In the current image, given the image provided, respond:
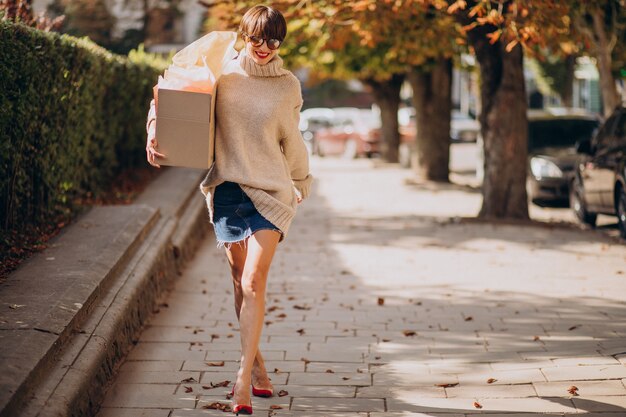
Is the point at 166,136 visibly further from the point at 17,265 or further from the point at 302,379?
the point at 17,265

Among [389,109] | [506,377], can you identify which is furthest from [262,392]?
[389,109]

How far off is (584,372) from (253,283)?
6.92ft

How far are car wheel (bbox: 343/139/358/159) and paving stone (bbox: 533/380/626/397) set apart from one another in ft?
91.1

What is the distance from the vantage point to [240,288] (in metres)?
5.52

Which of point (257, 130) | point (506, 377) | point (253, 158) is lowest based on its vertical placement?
point (506, 377)

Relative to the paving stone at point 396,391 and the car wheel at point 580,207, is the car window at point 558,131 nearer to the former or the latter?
the car wheel at point 580,207

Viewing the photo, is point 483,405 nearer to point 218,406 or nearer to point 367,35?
point 218,406

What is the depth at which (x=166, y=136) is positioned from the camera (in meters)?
5.15

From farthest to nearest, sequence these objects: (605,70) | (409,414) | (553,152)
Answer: (553,152)
(605,70)
(409,414)

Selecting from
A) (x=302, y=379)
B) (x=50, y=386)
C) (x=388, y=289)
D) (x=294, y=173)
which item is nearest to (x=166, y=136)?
(x=294, y=173)

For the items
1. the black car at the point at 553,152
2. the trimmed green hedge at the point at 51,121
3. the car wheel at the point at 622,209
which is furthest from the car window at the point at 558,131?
the trimmed green hedge at the point at 51,121

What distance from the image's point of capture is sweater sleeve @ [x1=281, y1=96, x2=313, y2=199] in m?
5.26

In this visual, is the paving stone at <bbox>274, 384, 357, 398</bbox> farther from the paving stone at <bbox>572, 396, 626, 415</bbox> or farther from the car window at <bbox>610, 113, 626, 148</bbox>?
the car window at <bbox>610, 113, 626, 148</bbox>

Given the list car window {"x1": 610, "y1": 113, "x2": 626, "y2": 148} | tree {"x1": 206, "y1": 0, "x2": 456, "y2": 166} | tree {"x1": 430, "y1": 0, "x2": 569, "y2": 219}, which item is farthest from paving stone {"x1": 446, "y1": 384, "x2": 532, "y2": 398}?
tree {"x1": 430, "y1": 0, "x2": 569, "y2": 219}
